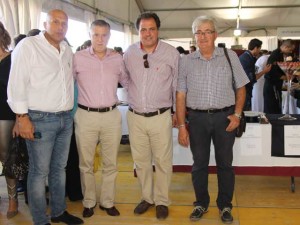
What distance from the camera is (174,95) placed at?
2.45m

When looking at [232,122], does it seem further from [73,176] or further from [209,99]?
[73,176]

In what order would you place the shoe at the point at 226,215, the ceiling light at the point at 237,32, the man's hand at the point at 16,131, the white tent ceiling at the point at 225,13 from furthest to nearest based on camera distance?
the ceiling light at the point at 237,32
the white tent ceiling at the point at 225,13
the shoe at the point at 226,215
the man's hand at the point at 16,131

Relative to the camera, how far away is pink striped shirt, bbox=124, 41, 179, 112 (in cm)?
238

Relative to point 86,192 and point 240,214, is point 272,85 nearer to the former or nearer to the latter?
point 240,214

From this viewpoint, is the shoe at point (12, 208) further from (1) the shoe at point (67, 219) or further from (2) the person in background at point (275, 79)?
(2) the person in background at point (275, 79)

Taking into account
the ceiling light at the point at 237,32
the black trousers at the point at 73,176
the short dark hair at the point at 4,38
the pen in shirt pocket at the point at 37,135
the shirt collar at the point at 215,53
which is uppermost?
the ceiling light at the point at 237,32

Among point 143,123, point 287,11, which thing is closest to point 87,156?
point 143,123

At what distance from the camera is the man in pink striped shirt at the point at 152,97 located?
237 centimetres

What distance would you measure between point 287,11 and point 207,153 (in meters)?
12.0

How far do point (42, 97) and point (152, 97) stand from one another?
28.2 inches

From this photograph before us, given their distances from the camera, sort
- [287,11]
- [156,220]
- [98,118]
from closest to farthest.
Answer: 1. [98,118]
2. [156,220]
3. [287,11]

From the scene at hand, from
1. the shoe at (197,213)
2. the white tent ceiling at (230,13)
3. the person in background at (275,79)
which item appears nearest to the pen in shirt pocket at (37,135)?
the shoe at (197,213)

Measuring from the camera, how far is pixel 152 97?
Answer: 2.39 metres

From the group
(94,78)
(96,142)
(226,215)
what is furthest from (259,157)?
(94,78)
